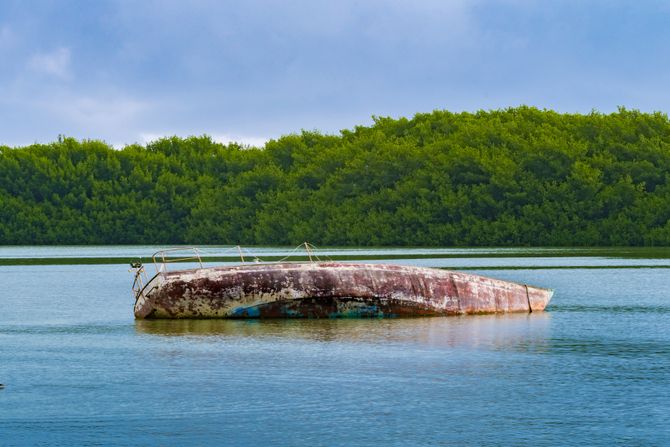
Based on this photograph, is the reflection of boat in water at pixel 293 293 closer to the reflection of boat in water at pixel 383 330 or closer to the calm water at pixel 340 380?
the reflection of boat in water at pixel 383 330

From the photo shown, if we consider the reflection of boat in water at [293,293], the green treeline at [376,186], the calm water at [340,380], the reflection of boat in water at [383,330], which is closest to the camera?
the calm water at [340,380]

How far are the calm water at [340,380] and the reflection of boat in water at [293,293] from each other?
68 cm

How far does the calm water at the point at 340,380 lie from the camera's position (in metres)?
15.4

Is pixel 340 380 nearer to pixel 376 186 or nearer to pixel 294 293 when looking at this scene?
pixel 294 293

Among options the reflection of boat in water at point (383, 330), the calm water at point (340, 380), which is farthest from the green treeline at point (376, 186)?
the reflection of boat in water at point (383, 330)

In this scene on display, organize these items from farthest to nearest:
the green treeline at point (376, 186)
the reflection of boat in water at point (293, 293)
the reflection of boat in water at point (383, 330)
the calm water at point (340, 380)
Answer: the green treeline at point (376, 186), the reflection of boat in water at point (293, 293), the reflection of boat in water at point (383, 330), the calm water at point (340, 380)

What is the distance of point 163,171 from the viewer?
14538 cm

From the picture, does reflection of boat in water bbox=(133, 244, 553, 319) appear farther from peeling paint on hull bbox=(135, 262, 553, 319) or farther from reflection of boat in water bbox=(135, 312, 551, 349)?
reflection of boat in water bbox=(135, 312, 551, 349)

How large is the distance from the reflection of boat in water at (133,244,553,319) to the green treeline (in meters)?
80.2

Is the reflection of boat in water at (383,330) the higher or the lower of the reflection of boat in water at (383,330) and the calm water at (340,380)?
the higher

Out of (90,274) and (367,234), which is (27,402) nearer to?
(90,274)

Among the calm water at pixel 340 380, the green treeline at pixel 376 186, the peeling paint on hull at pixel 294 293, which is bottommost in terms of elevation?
the calm water at pixel 340 380

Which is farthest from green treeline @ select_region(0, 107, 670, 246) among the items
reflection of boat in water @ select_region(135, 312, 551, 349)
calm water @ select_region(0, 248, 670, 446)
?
reflection of boat in water @ select_region(135, 312, 551, 349)

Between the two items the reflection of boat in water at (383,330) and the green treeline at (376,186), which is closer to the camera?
the reflection of boat in water at (383,330)
